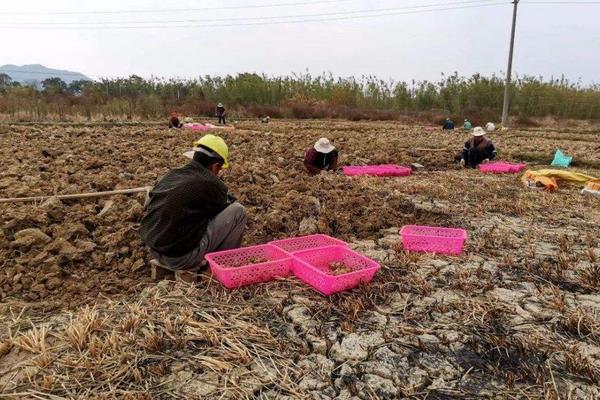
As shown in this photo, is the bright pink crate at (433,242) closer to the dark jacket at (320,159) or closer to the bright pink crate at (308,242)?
the bright pink crate at (308,242)

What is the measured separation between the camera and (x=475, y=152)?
28.1ft

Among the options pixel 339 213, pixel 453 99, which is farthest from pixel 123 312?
pixel 453 99

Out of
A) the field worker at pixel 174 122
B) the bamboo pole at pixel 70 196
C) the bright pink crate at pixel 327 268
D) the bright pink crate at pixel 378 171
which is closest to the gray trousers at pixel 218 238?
the bright pink crate at pixel 327 268

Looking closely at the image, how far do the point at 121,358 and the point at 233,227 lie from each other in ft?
4.50

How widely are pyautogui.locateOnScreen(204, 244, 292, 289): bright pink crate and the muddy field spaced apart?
0.25 ft

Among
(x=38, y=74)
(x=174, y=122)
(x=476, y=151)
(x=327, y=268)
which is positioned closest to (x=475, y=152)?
(x=476, y=151)

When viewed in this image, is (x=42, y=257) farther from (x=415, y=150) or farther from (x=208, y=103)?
(x=208, y=103)

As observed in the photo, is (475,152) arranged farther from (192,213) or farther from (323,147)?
(192,213)

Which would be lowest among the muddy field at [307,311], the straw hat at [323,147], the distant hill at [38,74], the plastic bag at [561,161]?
the plastic bag at [561,161]

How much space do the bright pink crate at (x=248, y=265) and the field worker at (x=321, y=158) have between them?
12.0ft

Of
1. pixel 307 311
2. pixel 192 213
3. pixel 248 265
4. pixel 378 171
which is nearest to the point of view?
pixel 307 311

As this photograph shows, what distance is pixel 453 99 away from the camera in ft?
79.7

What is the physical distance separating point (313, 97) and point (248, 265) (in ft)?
78.8

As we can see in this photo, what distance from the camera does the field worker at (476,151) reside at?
28.2 feet
